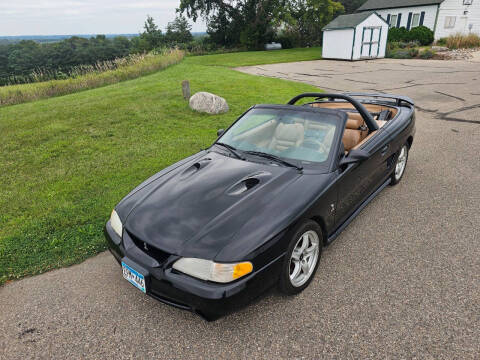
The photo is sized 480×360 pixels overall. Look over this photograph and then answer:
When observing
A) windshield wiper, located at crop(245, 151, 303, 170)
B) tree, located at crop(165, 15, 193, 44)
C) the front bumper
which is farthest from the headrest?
tree, located at crop(165, 15, 193, 44)

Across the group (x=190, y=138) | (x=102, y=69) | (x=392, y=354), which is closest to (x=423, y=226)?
(x=392, y=354)

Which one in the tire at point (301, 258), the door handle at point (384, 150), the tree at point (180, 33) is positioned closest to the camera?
the tire at point (301, 258)

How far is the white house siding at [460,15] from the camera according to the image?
27734 millimetres

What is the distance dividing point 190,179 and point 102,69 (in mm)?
15902

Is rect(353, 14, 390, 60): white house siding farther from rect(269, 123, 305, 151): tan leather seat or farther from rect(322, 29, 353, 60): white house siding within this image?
rect(269, 123, 305, 151): tan leather seat

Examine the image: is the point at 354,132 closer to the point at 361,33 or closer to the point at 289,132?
the point at 289,132

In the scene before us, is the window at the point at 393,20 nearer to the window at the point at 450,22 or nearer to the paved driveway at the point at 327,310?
the window at the point at 450,22

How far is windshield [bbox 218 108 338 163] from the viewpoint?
3244 millimetres

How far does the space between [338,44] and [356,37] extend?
4.79 ft

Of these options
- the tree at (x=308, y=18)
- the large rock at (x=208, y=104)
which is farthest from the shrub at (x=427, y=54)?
the large rock at (x=208, y=104)

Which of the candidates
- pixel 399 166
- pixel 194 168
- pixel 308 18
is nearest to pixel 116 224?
pixel 194 168

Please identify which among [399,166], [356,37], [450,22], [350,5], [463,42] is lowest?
[399,166]

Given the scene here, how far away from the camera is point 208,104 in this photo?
29.6 ft

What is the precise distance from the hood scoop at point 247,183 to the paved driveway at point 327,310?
950mm
